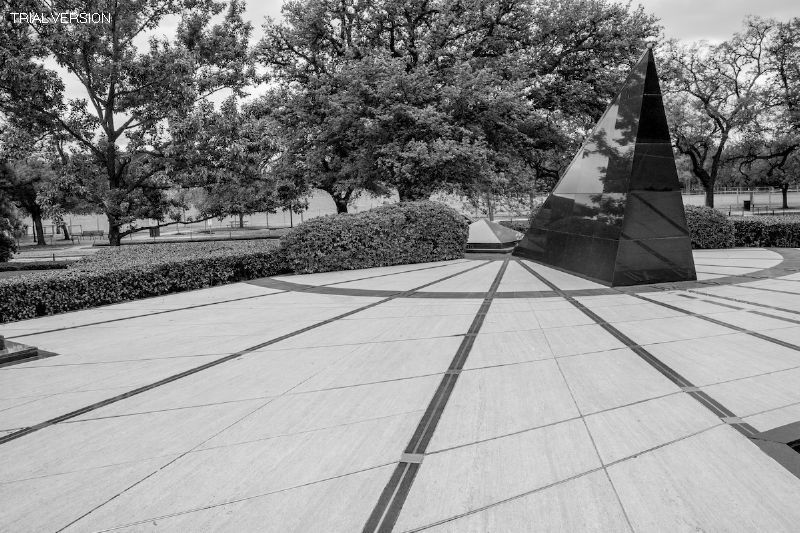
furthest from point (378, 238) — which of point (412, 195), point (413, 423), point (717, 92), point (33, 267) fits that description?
point (717, 92)

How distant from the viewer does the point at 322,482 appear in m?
2.71

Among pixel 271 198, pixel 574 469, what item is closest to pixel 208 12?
pixel 271 198

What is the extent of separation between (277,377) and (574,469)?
2863mm

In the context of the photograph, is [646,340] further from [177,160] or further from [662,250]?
[177,160]

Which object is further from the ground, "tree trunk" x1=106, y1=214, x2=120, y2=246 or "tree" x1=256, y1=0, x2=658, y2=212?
"tree" x1=256, y1=0, x2=658, y2=212

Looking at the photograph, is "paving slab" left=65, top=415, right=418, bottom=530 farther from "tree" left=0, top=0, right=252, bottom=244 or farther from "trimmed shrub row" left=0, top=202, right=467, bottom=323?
"tree" left=0, top=0, right=252, bottom=244

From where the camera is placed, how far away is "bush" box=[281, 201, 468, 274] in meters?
11.9

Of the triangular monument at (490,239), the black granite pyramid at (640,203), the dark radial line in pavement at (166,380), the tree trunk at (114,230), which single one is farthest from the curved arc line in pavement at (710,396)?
the tree trunk at (114,230)

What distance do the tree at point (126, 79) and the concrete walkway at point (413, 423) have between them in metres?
8.56

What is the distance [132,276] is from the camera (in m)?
8.96

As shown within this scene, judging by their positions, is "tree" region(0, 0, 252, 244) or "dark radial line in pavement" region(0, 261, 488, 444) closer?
"dark radial line in pavement" region(0, 261, 488, 444)

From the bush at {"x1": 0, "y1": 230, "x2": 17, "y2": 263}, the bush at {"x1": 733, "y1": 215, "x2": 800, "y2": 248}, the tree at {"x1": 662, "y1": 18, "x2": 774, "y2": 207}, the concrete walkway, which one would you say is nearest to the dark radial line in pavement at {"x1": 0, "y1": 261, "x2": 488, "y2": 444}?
the concrete walkway

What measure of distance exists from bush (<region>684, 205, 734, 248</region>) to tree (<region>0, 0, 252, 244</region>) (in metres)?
15.8

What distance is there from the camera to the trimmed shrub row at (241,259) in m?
7.96
